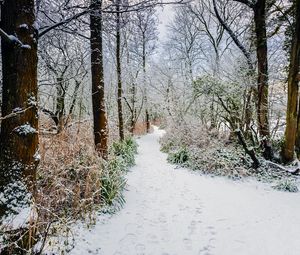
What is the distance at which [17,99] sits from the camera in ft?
10.4

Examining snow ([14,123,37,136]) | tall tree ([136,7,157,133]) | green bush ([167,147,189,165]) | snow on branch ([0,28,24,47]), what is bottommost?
green bush ([167,147,189,165])

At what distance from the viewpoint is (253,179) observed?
839 cm

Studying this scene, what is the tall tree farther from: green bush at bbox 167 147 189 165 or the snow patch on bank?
the snow patch on bank

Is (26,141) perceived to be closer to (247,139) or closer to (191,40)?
(247,139)

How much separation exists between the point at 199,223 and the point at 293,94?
5451 millimetres

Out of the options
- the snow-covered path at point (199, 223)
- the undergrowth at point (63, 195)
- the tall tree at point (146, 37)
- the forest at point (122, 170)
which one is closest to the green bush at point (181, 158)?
the forest at point (122, 170)

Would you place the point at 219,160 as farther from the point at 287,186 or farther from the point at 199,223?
the point at 199,223

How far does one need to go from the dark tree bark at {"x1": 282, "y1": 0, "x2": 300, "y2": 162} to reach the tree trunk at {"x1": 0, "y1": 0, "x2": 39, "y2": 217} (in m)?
7.45

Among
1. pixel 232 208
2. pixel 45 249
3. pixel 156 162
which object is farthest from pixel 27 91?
pixel 156 162

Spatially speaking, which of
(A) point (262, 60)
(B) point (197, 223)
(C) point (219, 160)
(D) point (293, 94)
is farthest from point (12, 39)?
(A) point (262, 60)

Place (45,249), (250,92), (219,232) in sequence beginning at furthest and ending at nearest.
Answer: (250,92) → (219,232) → (45,249)

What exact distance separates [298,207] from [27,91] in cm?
549

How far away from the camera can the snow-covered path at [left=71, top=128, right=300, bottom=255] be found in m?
4.11

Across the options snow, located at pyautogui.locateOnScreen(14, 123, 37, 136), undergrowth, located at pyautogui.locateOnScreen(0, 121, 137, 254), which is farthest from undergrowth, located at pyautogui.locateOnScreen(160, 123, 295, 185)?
snow, located at pyautogui.locateOnScreen(14, 123, 37, 136)
